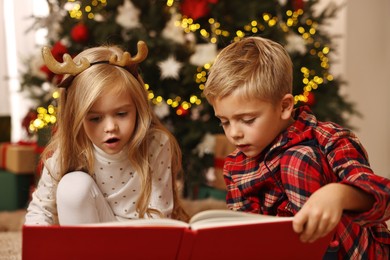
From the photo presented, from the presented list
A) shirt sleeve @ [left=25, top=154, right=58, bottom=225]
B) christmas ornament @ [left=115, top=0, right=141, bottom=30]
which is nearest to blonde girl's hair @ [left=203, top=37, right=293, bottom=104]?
shirt sleeve @ [left=25, top=154, right=58, bottom=225]

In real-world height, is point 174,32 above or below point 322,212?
above

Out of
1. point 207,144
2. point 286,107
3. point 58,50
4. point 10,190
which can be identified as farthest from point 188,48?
point 286,107

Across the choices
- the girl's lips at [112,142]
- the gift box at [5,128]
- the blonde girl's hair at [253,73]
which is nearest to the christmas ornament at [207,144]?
the gift box at [5,128]

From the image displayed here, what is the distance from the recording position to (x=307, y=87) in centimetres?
256

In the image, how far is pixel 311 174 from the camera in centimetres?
107

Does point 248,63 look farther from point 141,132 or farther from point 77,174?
point 77,174

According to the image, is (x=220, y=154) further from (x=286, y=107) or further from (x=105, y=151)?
(x=286, y=107)

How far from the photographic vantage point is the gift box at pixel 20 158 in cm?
260

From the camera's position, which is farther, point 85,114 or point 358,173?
point 85,114

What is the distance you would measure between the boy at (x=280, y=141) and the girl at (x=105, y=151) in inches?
9.2

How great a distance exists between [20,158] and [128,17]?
82 centimetres

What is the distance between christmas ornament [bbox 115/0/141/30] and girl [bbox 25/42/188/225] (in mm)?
1001

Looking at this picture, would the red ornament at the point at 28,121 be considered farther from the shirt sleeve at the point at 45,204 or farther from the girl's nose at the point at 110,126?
the girl's nose at the point at 110,126

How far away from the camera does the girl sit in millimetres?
1252
